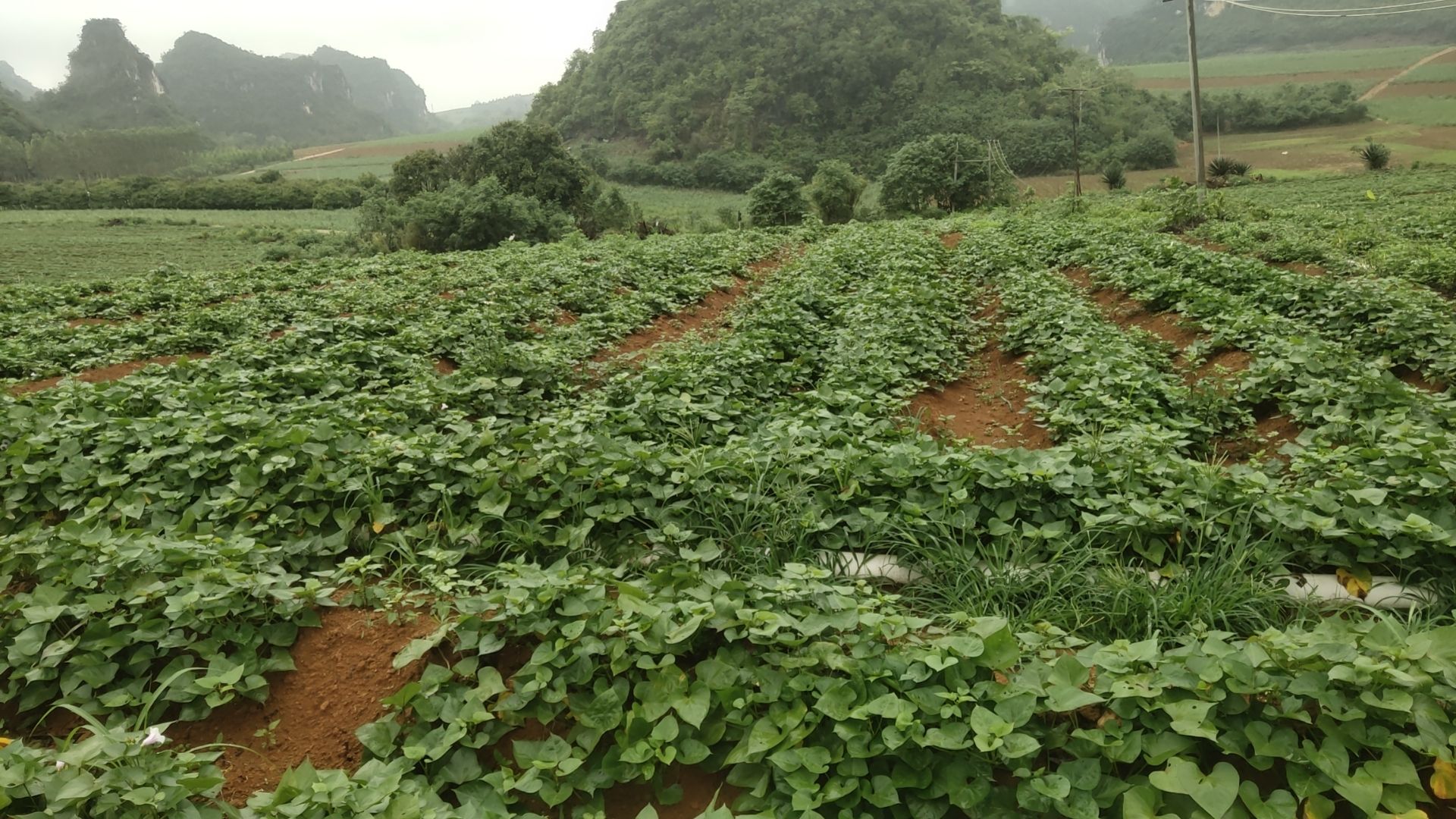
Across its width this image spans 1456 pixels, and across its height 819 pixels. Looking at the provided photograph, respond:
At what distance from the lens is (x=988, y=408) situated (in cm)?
668

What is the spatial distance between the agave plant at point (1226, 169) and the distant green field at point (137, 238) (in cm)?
5259

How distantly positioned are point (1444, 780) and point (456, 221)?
36.0 meters

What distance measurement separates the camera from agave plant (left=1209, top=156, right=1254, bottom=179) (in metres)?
43.9

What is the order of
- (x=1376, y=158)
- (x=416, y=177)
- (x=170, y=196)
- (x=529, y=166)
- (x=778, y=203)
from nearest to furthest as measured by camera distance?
(x=778, y=203) < (x=529, y=166) < (x=1376, y=158) < (x=416, y=177) < (x=170, y=196)

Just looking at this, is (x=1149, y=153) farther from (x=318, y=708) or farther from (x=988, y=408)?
(x=318, y=708)

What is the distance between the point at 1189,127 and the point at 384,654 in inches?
3684

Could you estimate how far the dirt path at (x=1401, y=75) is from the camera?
72.8m

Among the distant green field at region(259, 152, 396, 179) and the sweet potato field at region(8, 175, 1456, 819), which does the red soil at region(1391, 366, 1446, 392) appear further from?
the distant green field at region(259, 152, 396, 179)

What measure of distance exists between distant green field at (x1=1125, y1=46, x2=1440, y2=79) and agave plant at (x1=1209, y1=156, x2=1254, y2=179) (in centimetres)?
5608

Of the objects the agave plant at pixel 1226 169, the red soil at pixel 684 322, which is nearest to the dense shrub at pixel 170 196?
the red soil at pixel 684 322

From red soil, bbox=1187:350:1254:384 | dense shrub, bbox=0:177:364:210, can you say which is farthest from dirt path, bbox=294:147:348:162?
red soil, bbox=1187:350:1254:384

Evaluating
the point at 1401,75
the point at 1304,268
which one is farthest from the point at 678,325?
the point at 1401,75

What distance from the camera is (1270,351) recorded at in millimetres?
6012

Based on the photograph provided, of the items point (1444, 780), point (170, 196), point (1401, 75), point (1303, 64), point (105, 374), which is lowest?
point (1444, 780)
